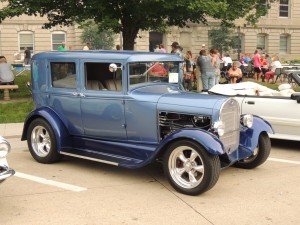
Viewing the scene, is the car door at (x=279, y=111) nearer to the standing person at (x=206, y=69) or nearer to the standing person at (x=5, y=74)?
the standing person at (x=206, y=69)

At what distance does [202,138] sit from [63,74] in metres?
2.70

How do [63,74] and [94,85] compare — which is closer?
[94,85]

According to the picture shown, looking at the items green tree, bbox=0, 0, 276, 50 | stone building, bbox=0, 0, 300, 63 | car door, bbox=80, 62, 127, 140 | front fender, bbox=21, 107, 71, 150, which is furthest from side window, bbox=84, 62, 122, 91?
stone building, bbox=0, 0, 300, 63

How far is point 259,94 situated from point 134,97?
3581 mm

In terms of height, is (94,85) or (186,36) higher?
(186,36)

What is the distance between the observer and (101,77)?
21.3ft

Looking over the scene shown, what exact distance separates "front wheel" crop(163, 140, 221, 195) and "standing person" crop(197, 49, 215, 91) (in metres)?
10.0

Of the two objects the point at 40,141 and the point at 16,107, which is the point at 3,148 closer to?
the point at 40,141

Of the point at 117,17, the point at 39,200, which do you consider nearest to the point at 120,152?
the point at 39,200

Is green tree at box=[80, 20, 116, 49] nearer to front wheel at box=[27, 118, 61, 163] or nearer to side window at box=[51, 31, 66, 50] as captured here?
side window at box=[51, 31, 66, 50]

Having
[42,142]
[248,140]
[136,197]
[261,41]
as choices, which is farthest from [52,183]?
[261,41]

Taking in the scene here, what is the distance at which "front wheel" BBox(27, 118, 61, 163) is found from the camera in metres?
6.86

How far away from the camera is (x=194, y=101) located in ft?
18.9

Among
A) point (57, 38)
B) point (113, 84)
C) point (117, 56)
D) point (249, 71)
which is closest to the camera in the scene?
point (117, 56)
